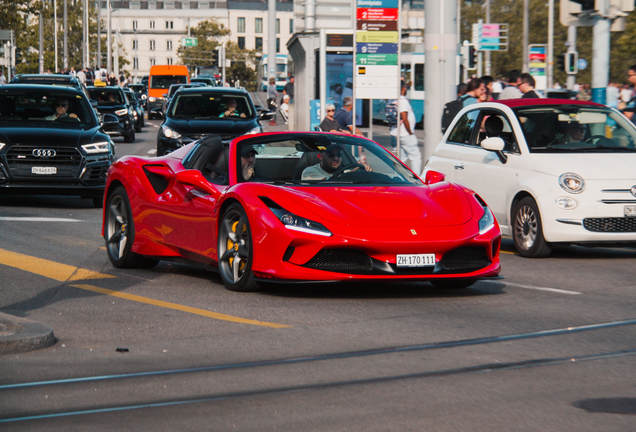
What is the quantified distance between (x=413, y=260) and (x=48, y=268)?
3.59 m

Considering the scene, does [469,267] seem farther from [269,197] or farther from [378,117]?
[378,117]

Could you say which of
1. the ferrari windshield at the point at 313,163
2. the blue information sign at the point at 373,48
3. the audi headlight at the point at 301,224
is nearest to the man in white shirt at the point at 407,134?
the blue information sign at the point at 373,48

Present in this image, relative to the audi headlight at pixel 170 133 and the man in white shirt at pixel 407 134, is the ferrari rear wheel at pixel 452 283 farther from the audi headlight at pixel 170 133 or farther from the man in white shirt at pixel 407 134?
the audi headlight at pixel 170 133

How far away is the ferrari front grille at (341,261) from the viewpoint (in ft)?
23.8

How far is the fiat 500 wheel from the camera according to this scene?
33.1ft

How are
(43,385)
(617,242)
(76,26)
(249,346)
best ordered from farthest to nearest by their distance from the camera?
1. (76,26)
2. (617,242)
3. (249,346)
4. (43,385)

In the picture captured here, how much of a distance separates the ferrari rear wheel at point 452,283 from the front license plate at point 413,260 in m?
0.65

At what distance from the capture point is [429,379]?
4996mm

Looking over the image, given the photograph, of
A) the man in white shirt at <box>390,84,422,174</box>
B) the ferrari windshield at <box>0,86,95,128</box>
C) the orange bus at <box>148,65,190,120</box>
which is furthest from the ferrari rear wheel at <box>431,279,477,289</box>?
the orange bus at <box>148,65,190,120</box>

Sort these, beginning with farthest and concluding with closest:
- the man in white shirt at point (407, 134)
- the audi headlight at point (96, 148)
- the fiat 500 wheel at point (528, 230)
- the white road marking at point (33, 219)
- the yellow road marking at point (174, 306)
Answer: the man in white shirt at point (407, 134) → the audi headlight at point (96, 148) → the white road marking at point (33, 219) → the fiat 500 wheel at point (528, 230) → the yellow road marking at point (174, 306)

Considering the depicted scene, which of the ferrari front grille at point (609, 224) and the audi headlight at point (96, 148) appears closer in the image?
the ferrari front grille at point (609, 224)

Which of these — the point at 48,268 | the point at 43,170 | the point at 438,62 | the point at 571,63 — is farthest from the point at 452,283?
the point at 571,63

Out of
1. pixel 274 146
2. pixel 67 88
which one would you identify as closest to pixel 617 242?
pixel 274 146

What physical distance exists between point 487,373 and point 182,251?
3.96 m
